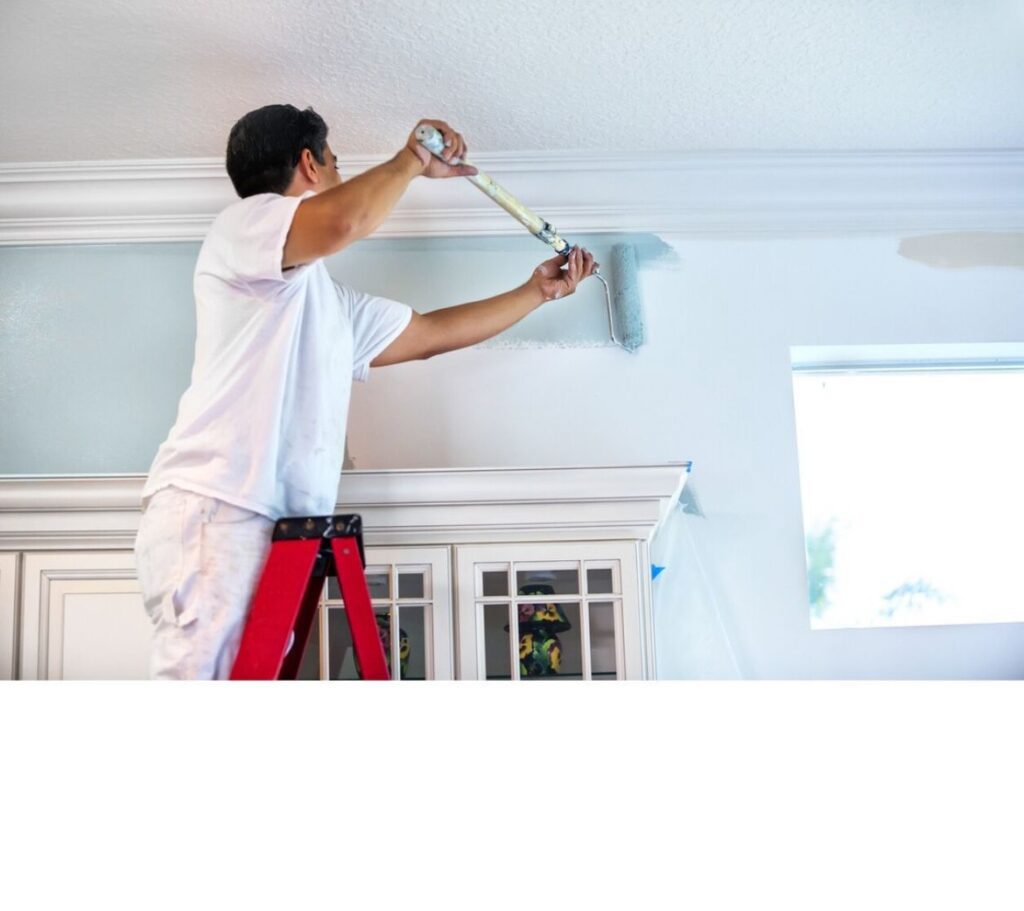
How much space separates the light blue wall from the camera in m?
2.29

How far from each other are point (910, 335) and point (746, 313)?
353mm

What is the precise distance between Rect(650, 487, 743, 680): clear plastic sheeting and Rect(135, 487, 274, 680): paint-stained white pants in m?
0.85

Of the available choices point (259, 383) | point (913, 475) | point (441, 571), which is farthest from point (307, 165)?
point (913, 475)

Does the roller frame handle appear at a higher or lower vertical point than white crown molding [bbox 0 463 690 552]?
higher

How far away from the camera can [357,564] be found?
65.8 inches

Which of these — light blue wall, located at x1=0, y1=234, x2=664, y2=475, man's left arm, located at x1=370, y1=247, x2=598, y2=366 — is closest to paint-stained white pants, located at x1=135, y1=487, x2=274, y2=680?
man's left arm, located at x1=370, y1=247, x2=598, y2=366

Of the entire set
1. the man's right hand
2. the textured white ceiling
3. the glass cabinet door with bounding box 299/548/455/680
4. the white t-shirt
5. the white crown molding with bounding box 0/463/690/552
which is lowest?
the glass cabinet door with bounding box 299/548/455/680

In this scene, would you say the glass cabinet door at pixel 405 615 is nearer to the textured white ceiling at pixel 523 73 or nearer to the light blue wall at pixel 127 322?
the light blue wall at pixel 127 322

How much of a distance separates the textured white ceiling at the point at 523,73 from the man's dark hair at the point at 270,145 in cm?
23

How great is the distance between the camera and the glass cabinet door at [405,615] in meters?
1.94

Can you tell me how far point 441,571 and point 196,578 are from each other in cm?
47

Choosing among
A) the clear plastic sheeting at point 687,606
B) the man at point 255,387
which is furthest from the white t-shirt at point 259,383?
the clear plastic sheeting at point 687,606

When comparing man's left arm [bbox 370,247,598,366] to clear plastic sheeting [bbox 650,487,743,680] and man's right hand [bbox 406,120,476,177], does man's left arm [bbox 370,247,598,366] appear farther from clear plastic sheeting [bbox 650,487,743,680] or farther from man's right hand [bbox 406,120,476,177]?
clear plastic sheeting [bbox 650,487,743,680]
